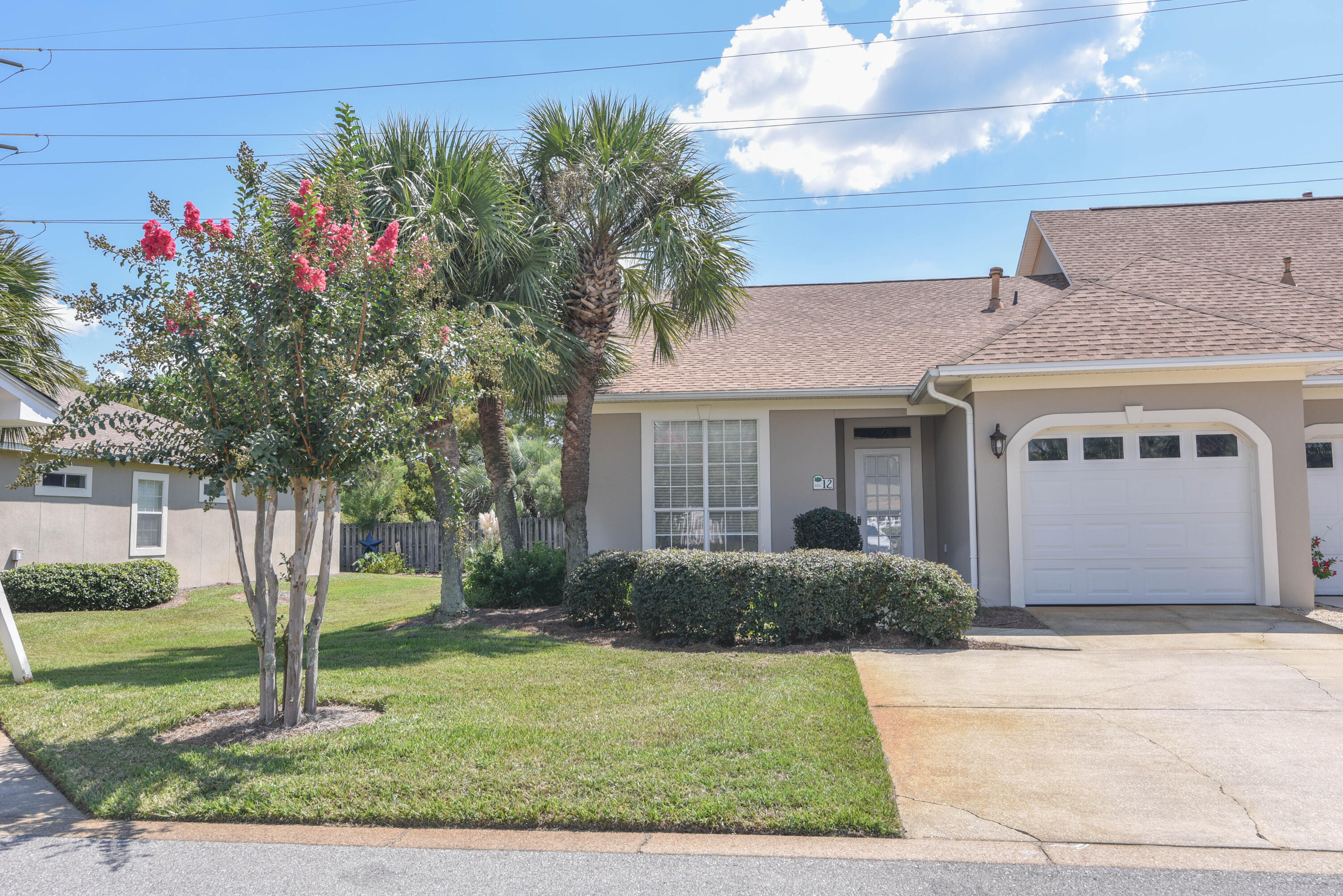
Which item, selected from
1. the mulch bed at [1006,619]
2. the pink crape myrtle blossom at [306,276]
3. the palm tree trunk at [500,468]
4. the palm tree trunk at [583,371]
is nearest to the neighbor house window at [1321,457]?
the mulch bed at [1006,619]

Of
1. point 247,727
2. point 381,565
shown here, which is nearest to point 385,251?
point 247,727

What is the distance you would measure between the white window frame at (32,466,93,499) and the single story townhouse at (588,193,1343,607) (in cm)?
916

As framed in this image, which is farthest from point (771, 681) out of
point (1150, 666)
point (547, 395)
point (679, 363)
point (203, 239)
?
point (679, 363)

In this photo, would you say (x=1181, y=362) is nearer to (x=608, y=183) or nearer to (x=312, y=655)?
(x=608, y=183)

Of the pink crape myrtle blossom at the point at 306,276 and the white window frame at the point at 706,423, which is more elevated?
the pink crape myrtle blossom at the point at 306,276

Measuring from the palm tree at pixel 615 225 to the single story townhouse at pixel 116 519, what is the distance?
15.4 feet

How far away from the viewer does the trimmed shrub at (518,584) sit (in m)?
12.9

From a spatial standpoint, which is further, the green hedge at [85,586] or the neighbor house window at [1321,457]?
the green hedge at [85,586]

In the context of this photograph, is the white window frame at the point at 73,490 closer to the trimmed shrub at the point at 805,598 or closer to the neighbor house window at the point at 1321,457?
the trimmed shrub at the point at 805,598

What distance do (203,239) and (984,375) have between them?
27.7 ft

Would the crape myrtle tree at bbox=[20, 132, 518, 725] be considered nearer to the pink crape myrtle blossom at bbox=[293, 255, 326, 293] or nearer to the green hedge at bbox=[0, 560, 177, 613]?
the pink crape myrtle blossom at bbox=[293, 255, 326, 293]

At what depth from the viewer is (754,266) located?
1193 centimetres

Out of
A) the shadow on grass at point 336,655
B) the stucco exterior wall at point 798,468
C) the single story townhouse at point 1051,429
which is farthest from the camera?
the stucco exterior wall at point 798,468

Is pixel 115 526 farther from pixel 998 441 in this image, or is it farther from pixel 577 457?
pixel 998 441
